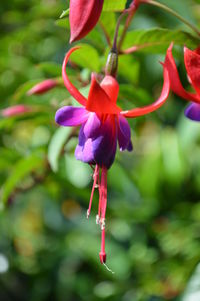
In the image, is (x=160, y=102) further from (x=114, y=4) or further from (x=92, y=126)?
(x=114, y=4)

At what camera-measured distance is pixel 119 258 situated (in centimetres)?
184

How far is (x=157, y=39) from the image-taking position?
2.98 feet

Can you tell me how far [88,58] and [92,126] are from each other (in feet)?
1.18

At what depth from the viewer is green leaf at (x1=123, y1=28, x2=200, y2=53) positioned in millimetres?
862

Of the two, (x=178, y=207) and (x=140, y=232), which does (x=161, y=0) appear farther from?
(x=140, y=232)

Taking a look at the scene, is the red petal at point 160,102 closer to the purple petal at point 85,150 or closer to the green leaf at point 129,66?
the purple petal at point 85,150

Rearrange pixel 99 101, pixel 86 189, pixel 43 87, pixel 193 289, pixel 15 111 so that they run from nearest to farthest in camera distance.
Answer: pixel 99 101, pixel 43 87, pixel 15 111, pixel 193 289, pixel 86 189

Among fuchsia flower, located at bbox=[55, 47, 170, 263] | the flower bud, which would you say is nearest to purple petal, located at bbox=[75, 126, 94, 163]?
fuchsia flower, located at bbox=[55, 47, 170, 263]

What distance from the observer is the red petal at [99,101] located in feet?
2.07

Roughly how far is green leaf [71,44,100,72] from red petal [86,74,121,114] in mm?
351

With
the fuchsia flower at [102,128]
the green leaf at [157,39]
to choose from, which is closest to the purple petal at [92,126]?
the fuchsia flower at [102,128]

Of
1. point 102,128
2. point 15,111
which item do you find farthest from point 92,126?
point 15,111

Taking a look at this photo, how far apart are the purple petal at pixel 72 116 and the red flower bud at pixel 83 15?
109 mm

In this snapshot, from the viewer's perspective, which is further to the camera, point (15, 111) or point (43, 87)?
point (15, 111)
